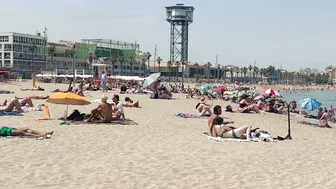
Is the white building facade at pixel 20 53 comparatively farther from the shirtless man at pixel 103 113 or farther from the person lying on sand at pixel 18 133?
the person lying on sand at pixel 18 133

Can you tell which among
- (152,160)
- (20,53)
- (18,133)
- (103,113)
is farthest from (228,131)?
(20,53)

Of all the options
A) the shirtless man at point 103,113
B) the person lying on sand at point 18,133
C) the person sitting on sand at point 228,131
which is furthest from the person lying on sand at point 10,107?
the person sitting on sand at point 228,131

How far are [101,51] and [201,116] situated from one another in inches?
4187

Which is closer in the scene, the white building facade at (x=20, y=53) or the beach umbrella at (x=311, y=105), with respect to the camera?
the beach umbrella at (x=311, y=105)

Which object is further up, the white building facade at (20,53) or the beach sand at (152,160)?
the white building facade at (20,53)

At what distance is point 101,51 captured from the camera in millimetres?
121000

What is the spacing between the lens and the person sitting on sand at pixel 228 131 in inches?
451

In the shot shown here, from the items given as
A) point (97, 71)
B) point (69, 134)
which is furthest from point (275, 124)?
point (97, 71)

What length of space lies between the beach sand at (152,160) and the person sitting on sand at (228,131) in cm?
37

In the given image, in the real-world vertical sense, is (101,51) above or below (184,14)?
below

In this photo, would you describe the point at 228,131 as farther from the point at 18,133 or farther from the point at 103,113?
the point at 18,133

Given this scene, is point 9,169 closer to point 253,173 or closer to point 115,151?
point 115,151

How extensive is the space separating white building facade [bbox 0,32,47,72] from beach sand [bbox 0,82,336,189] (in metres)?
84.1

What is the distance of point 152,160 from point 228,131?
3592 millimetres
